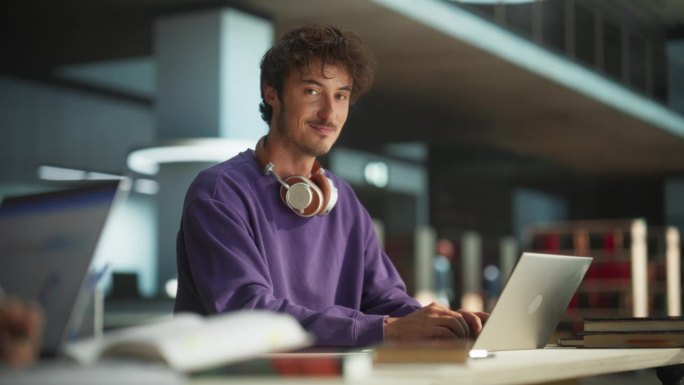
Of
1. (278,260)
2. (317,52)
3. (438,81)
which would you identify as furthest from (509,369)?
(438,81)

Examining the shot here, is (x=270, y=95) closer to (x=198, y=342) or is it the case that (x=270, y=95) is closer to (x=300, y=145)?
(x=300, y=145)

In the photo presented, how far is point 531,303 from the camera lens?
5.93 feet

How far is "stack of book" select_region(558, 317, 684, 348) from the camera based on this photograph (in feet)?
6.71

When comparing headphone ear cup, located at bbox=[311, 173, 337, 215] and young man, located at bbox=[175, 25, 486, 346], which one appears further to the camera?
headphone ear cup, located at bbox=[311, 173, 337, 215]

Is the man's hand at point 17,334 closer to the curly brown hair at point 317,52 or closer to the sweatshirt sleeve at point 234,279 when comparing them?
the sweatshirt sleeve at point 234,279

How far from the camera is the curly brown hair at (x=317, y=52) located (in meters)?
2.17

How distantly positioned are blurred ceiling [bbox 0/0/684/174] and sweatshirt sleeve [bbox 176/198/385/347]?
3.84 feet

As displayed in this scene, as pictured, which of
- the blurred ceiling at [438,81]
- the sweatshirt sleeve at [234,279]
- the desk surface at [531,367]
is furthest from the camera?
the blurred ceiling at [438,81]

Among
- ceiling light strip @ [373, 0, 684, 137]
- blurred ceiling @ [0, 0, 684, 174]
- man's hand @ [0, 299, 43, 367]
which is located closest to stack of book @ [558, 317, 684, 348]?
blurred ceiling @ [0, 0, 684, 174]

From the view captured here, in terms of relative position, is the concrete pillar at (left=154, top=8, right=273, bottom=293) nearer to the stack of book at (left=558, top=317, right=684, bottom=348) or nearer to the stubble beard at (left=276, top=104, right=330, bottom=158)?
the stubble beard at (left=276, top=104, right=330, bottom=158)

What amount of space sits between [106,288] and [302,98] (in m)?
8.11

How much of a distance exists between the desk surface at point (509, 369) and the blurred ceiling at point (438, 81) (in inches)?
54.1

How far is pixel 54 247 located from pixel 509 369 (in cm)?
59

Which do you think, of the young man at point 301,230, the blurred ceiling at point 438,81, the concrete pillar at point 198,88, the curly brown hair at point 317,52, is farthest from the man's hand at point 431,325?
the concrete pillar at point 198,88
